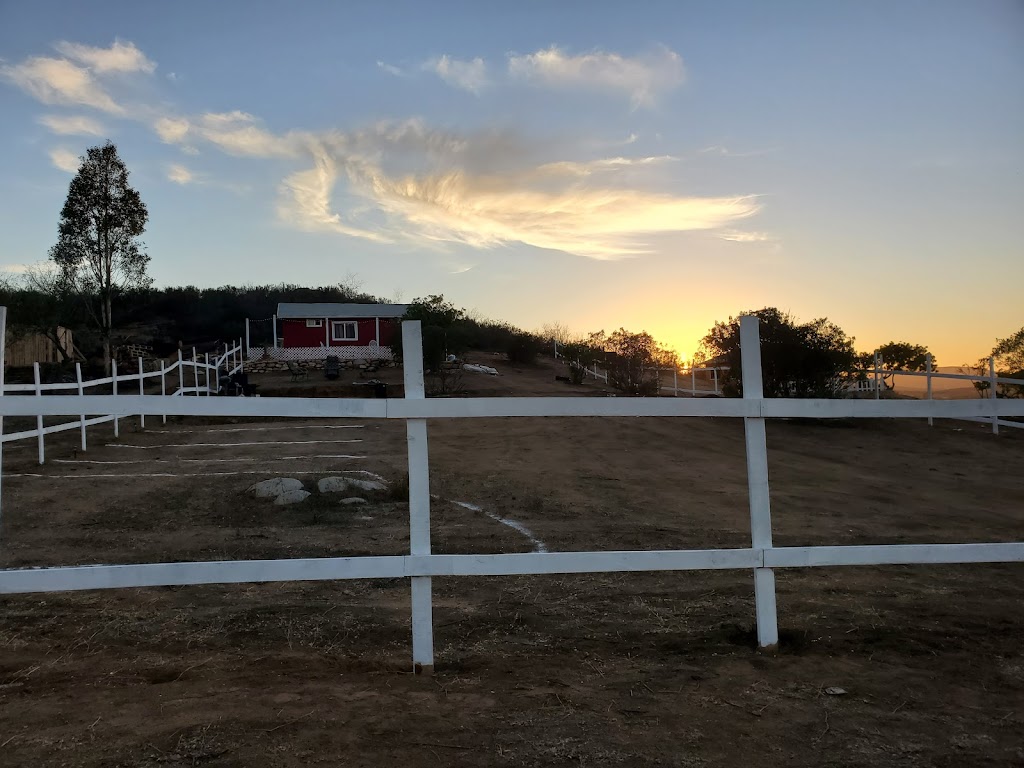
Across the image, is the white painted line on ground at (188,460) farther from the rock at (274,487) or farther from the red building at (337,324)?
the red building at (337,324)

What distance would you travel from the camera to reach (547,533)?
308 inches

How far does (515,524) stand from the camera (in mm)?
8305

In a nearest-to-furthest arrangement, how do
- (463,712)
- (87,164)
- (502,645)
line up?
1. (463,712)
2. (502,645)
3. (87,164)

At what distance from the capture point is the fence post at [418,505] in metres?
3.64

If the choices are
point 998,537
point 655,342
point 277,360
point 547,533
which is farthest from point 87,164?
point 998,537

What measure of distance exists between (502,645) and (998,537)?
6.66m

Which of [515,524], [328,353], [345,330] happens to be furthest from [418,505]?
[345,330]

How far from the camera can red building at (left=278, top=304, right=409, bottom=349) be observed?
43594 mm

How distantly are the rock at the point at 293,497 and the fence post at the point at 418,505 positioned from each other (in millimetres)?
5837

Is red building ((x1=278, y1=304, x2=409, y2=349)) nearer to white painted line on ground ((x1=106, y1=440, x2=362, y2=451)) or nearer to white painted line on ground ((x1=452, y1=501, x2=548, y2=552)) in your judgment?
white painted line on ground ((x1=106, y1=440, x2=362, y2=451))

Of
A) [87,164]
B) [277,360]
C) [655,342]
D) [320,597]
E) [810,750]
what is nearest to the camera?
[810,750]

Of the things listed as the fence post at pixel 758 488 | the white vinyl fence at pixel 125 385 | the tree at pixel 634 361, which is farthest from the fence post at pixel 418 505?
the tree at pixel 634 361

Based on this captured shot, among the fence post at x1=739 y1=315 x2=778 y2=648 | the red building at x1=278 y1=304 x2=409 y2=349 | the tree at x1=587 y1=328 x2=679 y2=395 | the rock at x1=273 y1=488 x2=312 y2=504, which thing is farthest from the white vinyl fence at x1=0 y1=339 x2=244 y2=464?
the tree at x1=587 y1=328 x2=679 y2=395

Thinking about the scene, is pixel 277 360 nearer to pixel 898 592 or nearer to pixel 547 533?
pixel 547 533
